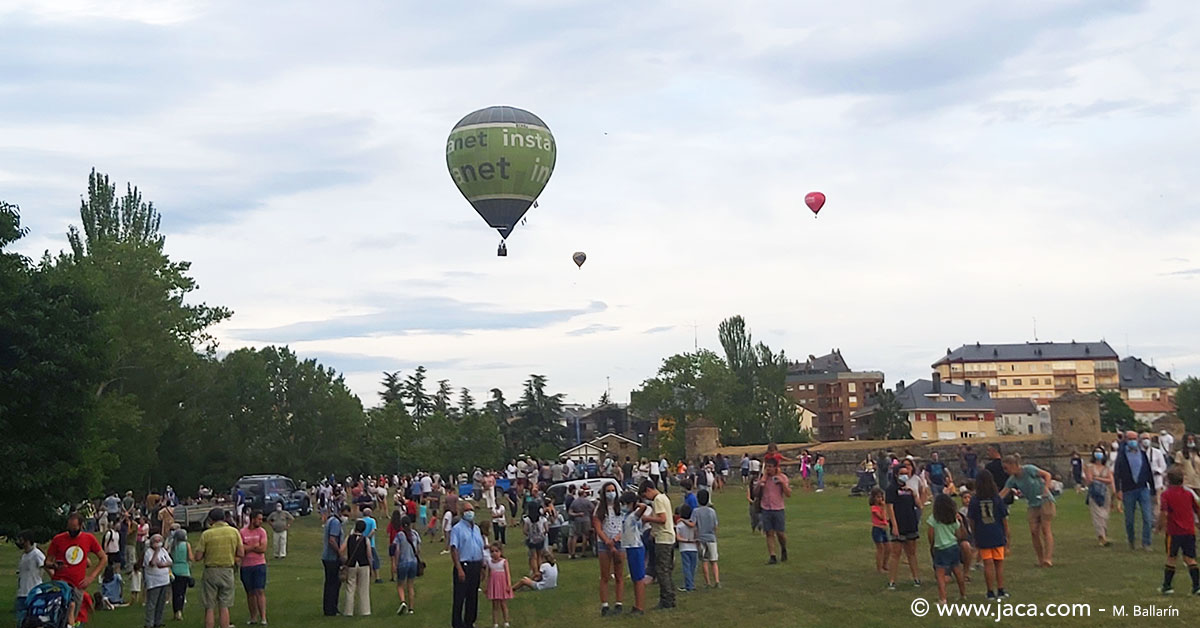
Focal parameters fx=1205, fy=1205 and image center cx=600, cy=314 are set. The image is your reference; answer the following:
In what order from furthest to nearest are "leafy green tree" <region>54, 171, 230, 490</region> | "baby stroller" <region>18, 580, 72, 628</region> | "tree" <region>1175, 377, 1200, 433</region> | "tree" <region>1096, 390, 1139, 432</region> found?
1. "tree" <region>1096, 390, 1139, 432</region>
2. "tree" <region>1175, 377, 1200, 433</region>
3. "leafy green tree" <region>54, 171, 230, 490</region>
4. "baby stroller" <region>18, 580, 72, 628</region>

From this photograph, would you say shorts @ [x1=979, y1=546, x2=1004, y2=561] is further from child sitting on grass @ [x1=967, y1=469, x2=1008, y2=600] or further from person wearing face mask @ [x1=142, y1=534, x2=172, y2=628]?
person wearing face mask @ [x1=142, y1=534, x2=172, y2=628]

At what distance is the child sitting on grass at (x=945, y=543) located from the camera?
15367 millimetres

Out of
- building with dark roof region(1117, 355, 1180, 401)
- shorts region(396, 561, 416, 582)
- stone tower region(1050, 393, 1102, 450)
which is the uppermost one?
building with dark roof region(1117, 355, 1180, 401)

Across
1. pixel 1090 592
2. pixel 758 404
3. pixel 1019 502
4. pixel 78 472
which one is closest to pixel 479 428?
pixel 758 404

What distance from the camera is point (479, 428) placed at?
110375 mm

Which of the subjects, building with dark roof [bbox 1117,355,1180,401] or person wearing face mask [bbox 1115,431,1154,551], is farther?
building with dark roof [bbox 1117,355,1180,401]

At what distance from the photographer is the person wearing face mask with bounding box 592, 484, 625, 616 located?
1684cm

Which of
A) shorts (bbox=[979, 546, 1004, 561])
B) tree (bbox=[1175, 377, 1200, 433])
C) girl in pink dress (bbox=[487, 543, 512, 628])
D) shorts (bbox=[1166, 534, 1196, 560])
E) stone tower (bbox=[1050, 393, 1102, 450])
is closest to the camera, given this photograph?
shorts (bbox=[1166, 534, 1196, 560])

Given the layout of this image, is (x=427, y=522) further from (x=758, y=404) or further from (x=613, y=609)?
(x=758, y=404)

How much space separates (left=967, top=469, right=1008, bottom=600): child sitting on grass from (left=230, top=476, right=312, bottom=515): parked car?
30.7 metres

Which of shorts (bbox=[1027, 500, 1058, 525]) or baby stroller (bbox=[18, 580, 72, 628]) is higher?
shorts (bbox=[1027, 500, 1058, 525])

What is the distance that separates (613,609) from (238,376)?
70044mm

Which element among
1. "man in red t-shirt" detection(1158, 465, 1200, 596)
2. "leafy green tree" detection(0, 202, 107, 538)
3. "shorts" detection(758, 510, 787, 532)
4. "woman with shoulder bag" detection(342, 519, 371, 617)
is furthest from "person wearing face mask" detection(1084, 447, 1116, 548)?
"leafy green tree" detection(0, 202, 107, 538)

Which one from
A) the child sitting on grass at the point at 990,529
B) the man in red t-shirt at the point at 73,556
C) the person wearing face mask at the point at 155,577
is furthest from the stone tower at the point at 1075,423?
the man in red t-shirt at the point at 73,556
